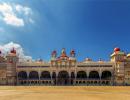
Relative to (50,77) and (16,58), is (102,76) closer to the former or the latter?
(50,77)

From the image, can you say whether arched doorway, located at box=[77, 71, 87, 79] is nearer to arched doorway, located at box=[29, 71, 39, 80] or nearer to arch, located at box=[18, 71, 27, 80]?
arched doorway, located at box=[29, 71, 39, 80]

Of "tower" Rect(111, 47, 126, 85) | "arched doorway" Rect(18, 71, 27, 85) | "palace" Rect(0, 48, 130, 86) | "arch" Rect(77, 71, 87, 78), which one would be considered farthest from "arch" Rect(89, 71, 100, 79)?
"arched doorway" Rect(18, 71, 27, 85)

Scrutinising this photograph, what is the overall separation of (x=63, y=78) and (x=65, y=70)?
3.40 metres

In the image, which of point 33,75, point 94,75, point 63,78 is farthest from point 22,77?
point 94,75

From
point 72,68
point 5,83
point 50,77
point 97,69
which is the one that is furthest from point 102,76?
point 5,83

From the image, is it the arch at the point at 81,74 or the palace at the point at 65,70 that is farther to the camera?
the arch at the point at 81,74

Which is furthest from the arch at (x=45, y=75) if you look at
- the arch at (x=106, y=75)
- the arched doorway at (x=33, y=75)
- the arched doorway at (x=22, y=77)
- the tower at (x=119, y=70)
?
the tower at (x=119, y=70)

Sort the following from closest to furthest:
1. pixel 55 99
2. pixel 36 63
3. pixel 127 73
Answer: pixel 55 99 → pixel 127 73 → pixel 36 63

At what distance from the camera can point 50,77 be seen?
90312mm

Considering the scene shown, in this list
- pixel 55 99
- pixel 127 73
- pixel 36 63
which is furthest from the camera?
pixel 36 63

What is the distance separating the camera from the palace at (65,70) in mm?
85000

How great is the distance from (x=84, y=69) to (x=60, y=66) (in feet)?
26.5

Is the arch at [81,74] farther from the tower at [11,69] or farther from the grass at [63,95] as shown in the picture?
the grass at [63,95]

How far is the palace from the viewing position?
279 feet
